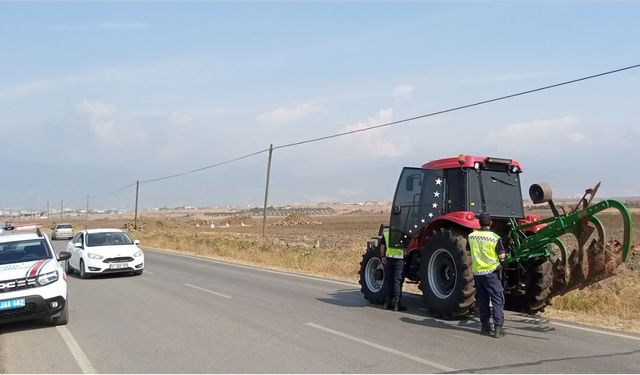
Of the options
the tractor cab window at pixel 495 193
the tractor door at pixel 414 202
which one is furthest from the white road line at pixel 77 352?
the tractor cab window at pixel 495 193

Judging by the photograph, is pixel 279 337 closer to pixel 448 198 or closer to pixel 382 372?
pixel 382 372

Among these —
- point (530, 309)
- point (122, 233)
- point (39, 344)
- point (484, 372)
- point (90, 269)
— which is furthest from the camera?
point (122, 233)

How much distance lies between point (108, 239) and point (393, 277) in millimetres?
11473

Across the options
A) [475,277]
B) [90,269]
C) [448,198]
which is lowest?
A: [90,269]

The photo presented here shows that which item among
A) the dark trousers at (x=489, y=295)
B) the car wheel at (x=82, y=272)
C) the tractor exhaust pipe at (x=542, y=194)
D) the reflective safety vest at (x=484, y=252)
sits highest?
the tractor exhaust pipe at (x=542, y=194)

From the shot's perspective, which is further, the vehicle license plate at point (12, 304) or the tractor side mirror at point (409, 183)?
the tractor side mirror at point (409, 183)

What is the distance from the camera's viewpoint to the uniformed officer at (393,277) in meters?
11.1

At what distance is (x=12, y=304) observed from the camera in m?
8.92

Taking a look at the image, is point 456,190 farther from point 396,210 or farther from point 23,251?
point 23,251

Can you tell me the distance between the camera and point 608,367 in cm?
671

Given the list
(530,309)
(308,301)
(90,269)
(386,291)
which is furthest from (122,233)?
(530,309)

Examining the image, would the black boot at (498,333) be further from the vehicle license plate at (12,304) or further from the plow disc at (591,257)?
the vehicle license plate at (12,304)

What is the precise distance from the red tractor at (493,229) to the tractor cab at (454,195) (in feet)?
0.06

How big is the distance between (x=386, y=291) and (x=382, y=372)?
4730mm
